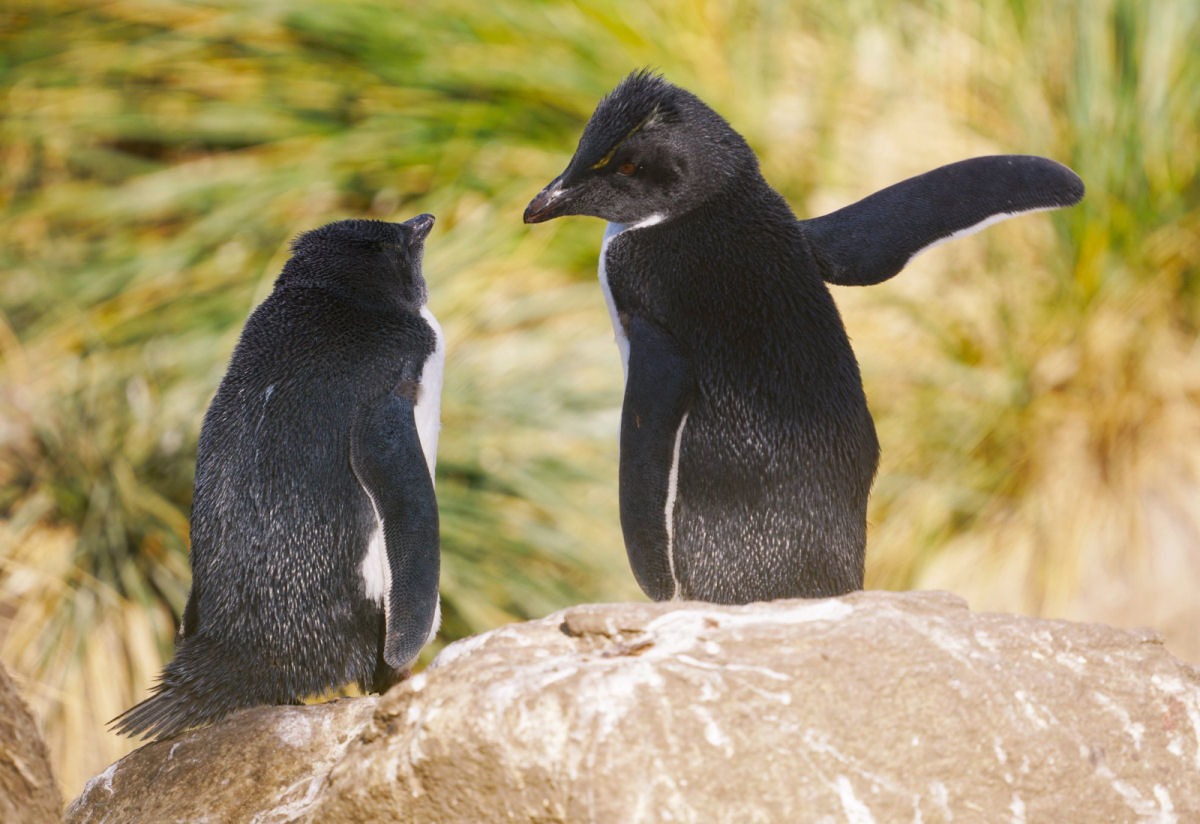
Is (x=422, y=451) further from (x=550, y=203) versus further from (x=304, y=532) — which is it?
(x=550, y=203)

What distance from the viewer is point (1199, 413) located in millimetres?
2670

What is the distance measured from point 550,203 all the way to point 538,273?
133 cm

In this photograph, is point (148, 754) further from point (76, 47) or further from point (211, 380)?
point (76, 47)

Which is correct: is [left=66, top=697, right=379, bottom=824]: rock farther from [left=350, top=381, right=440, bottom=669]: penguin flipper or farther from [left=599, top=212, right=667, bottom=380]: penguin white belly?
[left=599, top=212, right=667, bottom=380]: penguin white belly

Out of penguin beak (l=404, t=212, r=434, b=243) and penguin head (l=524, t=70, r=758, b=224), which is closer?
penguin head (l=524, t=70, r=758, b=224)

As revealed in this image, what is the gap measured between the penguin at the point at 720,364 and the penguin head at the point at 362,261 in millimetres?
215

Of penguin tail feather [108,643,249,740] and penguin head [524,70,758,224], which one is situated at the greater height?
penguin head [524,70,758,224]

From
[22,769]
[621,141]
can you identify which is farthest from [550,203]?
[22,769]

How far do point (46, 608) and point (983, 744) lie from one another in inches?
74.0

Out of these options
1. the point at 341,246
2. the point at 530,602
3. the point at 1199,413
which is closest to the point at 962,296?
the point at 1199,413

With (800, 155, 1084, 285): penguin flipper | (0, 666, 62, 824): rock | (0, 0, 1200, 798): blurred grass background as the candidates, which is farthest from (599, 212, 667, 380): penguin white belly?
(0, 0, 1200, 798): blurred grass background

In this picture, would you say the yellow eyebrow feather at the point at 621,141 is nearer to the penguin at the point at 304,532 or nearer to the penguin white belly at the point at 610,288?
the penguin white belly at the point at 610,288

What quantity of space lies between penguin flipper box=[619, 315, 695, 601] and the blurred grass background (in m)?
1.02

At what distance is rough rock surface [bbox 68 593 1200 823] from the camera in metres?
0.97
